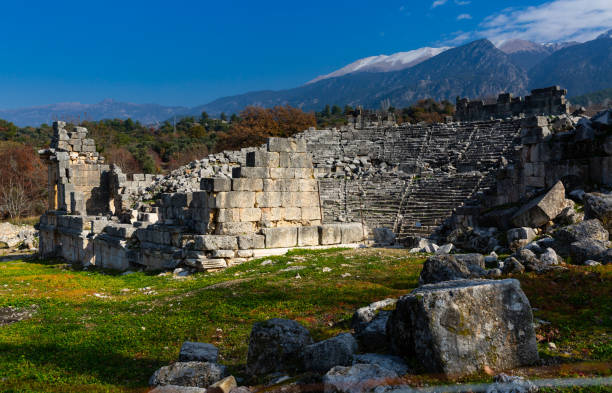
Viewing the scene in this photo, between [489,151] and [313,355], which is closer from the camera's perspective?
[313,355]

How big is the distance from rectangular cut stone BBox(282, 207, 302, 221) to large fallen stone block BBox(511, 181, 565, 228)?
18.2ft

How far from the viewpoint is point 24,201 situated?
124 feet

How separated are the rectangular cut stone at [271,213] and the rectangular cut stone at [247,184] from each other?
59 cm

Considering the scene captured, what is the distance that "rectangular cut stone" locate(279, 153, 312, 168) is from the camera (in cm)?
1281

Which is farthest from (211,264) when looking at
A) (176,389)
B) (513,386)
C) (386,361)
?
(513,386)

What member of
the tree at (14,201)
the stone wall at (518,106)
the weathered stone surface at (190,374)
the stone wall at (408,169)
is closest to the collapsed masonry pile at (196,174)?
the stone wall at (408,169)

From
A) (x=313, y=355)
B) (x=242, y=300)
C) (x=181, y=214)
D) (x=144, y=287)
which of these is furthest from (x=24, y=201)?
(x=313, y=355)

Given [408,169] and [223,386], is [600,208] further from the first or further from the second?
[408,169]

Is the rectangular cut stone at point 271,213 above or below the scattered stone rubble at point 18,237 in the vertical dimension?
above

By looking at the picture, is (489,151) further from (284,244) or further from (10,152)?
(10,152)

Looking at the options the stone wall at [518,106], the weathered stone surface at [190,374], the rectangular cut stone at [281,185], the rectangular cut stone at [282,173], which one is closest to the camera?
the weathered stone surface at [190,374]

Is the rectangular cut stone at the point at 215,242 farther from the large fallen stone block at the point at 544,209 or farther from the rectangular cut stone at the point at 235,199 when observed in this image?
the large fallen stone block at the point at 544,209

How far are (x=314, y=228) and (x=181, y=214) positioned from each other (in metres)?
4.17

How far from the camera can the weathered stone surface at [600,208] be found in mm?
8742
